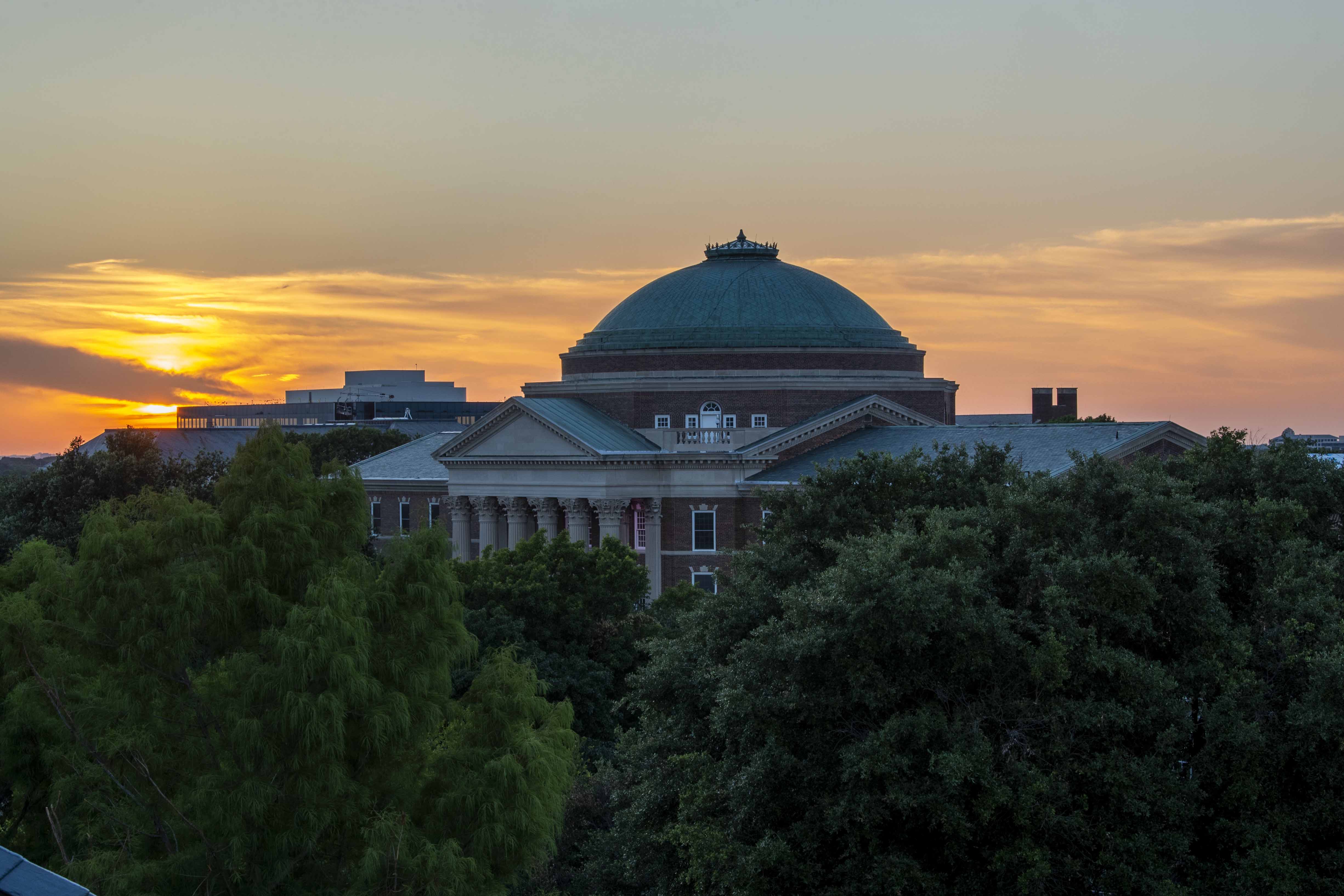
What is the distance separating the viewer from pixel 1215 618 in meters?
27.0

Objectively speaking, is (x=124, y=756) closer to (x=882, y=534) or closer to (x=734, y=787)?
(x=734, y=787)

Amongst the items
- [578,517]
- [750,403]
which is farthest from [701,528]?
[750,403]

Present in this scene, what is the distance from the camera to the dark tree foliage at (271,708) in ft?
65.0

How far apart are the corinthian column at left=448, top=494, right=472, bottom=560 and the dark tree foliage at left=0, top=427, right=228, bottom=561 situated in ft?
40.8

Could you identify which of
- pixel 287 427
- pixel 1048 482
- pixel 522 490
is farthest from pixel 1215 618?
pixel 287 427

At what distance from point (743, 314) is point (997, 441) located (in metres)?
20.2

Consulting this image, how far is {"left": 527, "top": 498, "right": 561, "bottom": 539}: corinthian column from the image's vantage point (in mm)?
76875

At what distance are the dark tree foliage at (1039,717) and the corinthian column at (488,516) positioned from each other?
49.9 metres

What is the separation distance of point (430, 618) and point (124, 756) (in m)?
4.70

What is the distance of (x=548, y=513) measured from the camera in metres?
76.9

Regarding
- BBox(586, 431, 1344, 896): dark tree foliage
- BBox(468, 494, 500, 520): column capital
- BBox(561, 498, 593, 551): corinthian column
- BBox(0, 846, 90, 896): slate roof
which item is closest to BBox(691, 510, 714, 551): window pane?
BBox(561, 498, 593, 551): corinthian column

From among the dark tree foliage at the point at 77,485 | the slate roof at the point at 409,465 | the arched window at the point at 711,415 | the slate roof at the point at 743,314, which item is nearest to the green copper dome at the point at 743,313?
the slate roof at the point at 743,314

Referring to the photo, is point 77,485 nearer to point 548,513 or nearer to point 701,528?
point 548,513

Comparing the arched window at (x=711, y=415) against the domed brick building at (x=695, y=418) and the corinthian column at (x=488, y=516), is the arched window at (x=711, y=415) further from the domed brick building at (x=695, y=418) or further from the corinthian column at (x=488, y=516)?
the corinthian column at (x=488, y=516)
